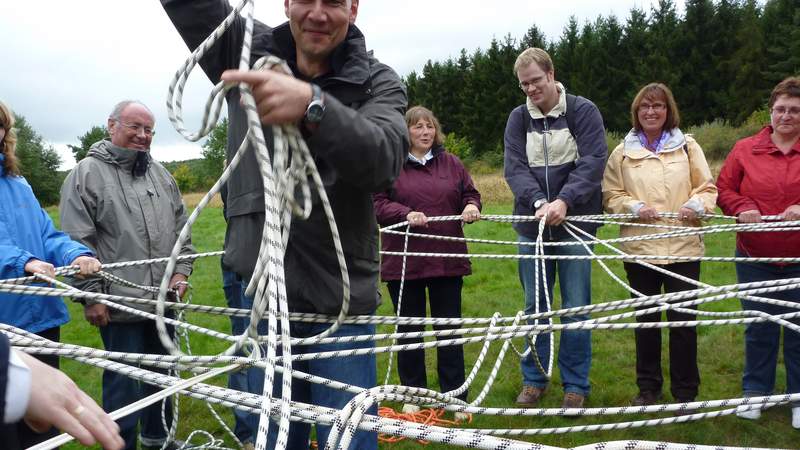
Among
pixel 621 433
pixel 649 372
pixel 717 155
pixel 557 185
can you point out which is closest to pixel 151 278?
pixel 557 185

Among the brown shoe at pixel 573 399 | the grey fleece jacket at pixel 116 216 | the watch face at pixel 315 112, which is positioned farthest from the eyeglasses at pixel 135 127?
the brown shoe at pixel 573 399

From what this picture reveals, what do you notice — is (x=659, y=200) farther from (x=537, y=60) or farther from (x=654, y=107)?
(x=537, y=60)

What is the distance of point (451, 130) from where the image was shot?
36125 millimetres

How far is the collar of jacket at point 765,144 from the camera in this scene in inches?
119

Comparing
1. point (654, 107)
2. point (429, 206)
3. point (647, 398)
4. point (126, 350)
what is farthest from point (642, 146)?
point (126, 350)

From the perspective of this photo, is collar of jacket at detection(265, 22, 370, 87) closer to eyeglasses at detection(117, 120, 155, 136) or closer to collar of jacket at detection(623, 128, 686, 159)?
eyeglasses at detection(117, 120, 155, 136)

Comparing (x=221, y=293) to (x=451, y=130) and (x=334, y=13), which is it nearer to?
(x=334, y=13)

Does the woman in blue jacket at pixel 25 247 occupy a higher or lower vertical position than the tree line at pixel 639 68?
lower

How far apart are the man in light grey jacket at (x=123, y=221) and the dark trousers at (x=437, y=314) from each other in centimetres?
119

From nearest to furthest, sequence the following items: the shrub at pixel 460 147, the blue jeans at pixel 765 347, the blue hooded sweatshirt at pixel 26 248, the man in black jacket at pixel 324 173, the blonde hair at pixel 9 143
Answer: the man in black jacket at pixel 324 173, the blue hooded sweatshirt at pixel 26 248, the blonde hair at pixel 9 143, the blue jeans at pixel 765 347, the shrub at pixel 460 147

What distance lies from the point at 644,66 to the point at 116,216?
30.7m

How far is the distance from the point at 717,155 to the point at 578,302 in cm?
1473

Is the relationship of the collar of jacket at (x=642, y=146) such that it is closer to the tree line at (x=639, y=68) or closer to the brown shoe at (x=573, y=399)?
the brown shoe at (x=573, y=399)

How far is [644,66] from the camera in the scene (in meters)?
29.6
